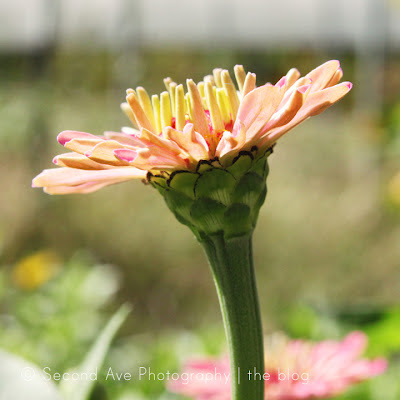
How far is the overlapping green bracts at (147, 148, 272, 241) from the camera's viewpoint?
21 cm

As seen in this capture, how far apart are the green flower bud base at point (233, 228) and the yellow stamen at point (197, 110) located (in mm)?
14

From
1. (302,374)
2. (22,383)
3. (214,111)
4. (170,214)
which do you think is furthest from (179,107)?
(170,214)

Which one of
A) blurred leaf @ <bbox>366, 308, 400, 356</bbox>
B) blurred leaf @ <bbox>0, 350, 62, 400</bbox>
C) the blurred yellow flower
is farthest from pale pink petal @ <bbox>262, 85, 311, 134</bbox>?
the blurred yellow flower

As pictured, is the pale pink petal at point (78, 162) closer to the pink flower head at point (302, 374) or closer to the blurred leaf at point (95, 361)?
the blurred leaf at point (95, 361)

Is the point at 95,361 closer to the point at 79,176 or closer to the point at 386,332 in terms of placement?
the point at 79,176

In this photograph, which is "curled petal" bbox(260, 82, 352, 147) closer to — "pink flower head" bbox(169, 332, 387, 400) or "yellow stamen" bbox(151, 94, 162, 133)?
"yellow stamen" bbox(151, 94, 162, 133)

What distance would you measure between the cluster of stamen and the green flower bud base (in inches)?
0.5

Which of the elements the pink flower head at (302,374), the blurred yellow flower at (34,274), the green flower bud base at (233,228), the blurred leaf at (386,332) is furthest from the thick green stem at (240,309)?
the blurred yellow flower at (34,274)

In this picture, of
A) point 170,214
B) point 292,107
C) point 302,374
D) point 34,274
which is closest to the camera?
point 292,107

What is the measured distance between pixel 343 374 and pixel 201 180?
203 millimetres

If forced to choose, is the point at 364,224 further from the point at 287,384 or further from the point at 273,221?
the point at 287,384

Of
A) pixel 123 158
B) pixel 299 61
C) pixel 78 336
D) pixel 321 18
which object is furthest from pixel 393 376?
pixel 299 61

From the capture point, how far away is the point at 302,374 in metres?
0.39

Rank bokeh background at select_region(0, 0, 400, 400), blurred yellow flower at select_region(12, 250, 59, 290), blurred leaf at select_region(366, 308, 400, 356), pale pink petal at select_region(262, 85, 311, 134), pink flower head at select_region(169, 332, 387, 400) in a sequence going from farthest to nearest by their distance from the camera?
blurred yellow flower at select_region(12, 250, 59, 290) < bokeh background at select_region(0, 0, 400, 400) < blurred leaf at select_region(366, 308, 400, 356) < pink flower head at select_region(169, 332, 387, 400) < pale pink petal at select_region(262, 85, 311, 134)
